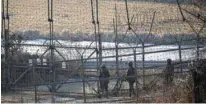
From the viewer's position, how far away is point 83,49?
14531 millimetres

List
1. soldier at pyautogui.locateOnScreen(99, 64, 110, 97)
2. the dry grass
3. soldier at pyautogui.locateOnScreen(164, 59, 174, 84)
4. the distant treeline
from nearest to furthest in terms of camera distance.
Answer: soldier at pyautogui.locateOnScreen(164, 59, 174, 84) < soldier at pyautogui.locateOnScreen(99, 64, 110, 97) < the distant treeline < the dry grass

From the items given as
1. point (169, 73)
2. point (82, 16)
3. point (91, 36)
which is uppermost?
point (82, 16)

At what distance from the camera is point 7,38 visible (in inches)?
527

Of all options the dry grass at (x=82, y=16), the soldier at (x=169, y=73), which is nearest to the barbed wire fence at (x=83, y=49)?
the dry grass at (x=82, y=16)

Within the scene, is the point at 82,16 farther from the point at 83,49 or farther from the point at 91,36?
the point at 83,49

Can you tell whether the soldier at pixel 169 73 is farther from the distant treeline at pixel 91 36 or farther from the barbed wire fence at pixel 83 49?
the distant treeline at pixel 91 36

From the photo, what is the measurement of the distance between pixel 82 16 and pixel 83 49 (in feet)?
20.6

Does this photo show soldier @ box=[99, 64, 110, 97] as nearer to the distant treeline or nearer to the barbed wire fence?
the barbed wire fence

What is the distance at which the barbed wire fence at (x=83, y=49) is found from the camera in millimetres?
11352

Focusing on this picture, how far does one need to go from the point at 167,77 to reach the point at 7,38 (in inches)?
191

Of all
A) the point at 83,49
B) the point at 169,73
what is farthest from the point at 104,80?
the point at 83,49

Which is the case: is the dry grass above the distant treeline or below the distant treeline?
above

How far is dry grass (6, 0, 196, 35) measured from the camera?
18766mm

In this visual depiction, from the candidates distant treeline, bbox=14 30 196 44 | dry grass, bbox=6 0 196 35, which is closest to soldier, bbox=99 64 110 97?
distant treeline, bbox=14 30 196 44
